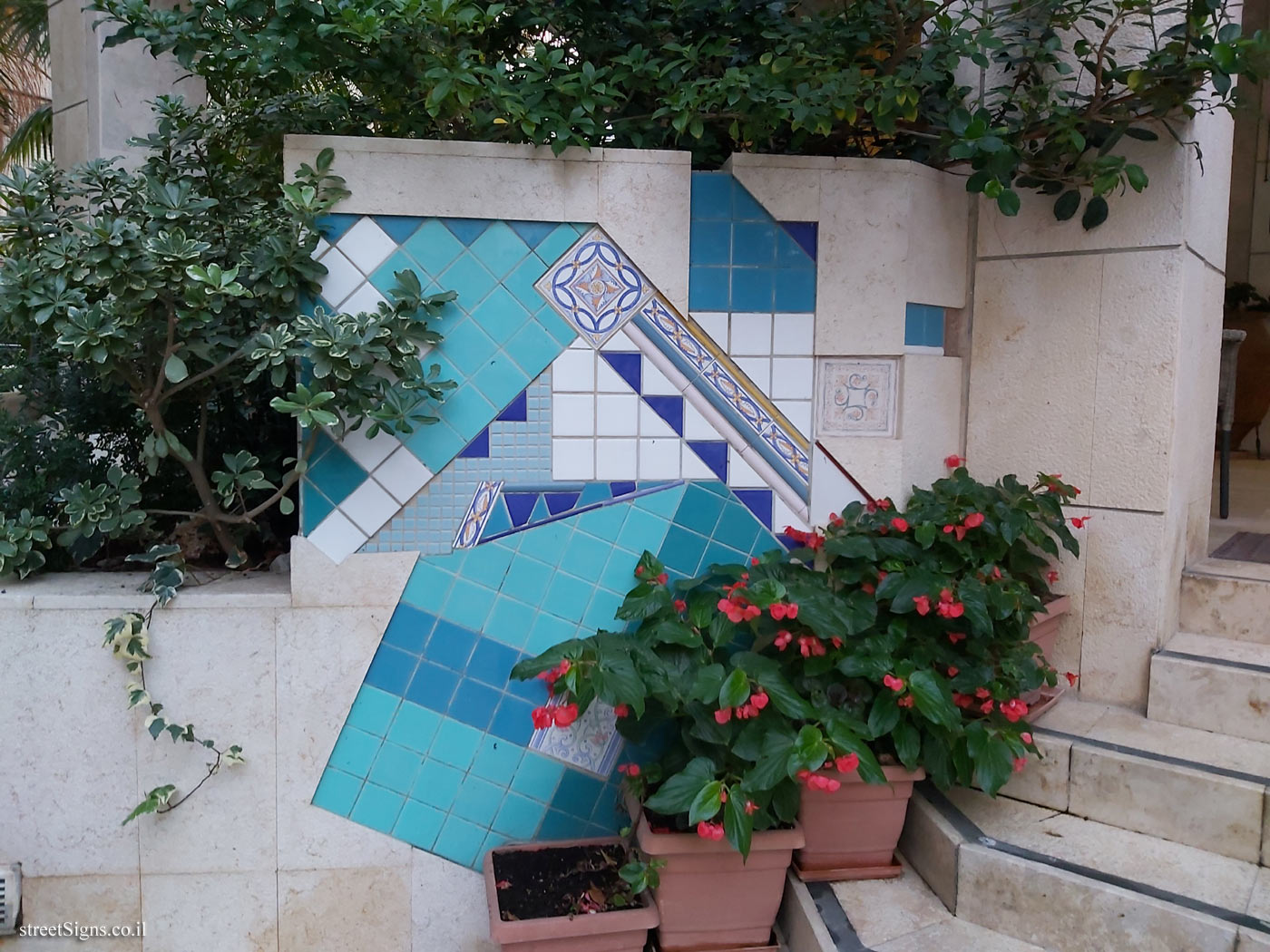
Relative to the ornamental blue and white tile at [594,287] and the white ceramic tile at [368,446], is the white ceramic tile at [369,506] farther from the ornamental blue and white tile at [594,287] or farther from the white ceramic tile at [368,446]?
the ornamental blue and white tile at [594,287]

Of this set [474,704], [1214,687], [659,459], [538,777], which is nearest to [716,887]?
[538,777]

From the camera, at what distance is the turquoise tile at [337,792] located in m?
2.39

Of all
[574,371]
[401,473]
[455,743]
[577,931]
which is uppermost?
[574,371]

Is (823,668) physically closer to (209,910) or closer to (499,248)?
(499,248)

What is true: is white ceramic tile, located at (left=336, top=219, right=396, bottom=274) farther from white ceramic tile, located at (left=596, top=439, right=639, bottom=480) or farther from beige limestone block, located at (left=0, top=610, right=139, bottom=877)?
beige limestone block, located at (left=0, top=610, right=139, bottom=877)

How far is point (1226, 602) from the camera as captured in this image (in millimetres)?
2646

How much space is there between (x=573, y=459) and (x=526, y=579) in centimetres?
35

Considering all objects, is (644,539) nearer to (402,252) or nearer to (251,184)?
(402,252)

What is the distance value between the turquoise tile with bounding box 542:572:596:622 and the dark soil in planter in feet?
2.01

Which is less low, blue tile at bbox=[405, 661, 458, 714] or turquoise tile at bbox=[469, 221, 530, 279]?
turquoise tile at bbox=[469, 221, 530, 279]

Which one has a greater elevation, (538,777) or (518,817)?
(538,777)

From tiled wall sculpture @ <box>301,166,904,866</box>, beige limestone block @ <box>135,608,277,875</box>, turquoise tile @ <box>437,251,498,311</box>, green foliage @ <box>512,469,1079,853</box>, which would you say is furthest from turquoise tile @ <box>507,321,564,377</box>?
beige limestone block @ <box>135,608,277,875</box>

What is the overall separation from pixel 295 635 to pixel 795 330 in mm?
1586

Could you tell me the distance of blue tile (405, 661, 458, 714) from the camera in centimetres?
241
